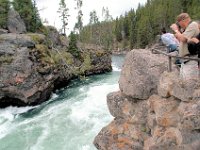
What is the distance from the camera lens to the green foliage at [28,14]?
5116cm

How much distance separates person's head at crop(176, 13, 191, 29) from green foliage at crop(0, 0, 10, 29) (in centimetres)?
3761

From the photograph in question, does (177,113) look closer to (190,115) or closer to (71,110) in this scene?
(190,115)

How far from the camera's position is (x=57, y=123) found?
2736cm

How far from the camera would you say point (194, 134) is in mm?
9953

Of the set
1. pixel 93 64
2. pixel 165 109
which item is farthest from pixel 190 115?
pixel 93 64

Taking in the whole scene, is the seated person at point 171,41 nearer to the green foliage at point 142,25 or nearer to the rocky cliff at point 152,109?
the rocky cliff at point 152,109

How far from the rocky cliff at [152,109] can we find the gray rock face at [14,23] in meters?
34.0

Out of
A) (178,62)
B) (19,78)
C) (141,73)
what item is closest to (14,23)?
(19,78)

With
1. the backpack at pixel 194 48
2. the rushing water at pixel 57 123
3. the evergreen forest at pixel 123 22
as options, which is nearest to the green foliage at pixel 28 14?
the evergreen forest at pixel 123 22

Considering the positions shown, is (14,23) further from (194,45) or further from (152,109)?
(194,45)

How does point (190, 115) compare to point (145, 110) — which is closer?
point (190, 115)

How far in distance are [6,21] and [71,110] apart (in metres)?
20.7

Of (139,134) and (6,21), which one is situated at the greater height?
(6,21)

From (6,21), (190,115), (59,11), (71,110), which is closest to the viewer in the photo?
(190,115)
